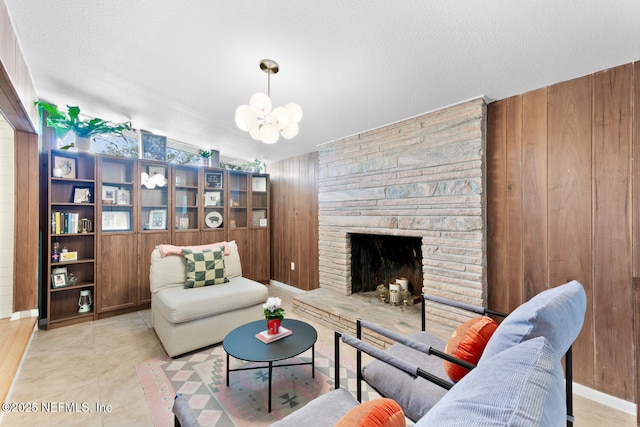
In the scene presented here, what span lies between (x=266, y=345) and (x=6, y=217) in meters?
3.29

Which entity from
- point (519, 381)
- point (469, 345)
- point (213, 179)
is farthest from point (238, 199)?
point (519, 381)

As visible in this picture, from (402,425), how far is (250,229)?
421 centimetres

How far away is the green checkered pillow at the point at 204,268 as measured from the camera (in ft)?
9.46

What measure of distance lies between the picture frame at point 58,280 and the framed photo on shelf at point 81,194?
2.88 ft

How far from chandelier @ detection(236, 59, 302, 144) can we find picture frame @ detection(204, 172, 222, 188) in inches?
107

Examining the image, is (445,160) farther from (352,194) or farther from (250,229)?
(250,229)

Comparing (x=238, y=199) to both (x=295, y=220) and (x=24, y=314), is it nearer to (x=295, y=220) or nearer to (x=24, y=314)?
(x=295, y=220)

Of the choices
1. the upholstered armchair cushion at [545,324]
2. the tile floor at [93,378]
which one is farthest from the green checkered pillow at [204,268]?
the upholstered armchair cushion at [545,324]

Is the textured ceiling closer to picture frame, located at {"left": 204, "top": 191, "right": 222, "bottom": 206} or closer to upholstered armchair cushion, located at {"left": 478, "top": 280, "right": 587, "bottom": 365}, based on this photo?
upholstered armchair cushion, located at {"left": 478, "top": 280, "right": 587, "bottom": 365}

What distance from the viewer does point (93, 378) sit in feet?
6.93

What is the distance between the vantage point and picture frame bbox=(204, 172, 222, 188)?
4309 mm

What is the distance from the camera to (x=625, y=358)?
1.77 meters

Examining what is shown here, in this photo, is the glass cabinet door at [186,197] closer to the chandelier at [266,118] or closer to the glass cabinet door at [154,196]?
the glass cabinet door at [154,196]

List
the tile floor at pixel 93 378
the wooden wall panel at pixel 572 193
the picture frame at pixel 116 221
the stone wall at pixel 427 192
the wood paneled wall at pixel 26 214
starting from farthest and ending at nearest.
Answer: the picture frame at pixel 116 221, the wood paneled wall at pixel 26 214, the stone wall at pixel 427 192, the wooden wall panel at pixel 572 193, the tile floor at pixel 93 378
